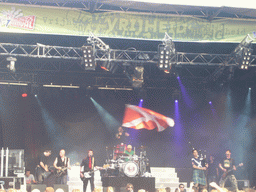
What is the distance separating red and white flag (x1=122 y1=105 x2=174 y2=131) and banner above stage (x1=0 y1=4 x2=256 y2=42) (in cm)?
652

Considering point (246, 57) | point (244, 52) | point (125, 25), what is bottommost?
point (246, 57)

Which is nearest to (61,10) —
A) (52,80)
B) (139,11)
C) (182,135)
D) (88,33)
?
(88,33)

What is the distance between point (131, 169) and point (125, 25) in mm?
4569

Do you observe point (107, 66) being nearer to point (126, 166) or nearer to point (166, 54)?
point (166, 54)

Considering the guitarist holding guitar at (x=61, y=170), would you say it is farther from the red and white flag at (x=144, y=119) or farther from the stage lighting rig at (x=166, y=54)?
the red and white flag at (x=144, y=119)

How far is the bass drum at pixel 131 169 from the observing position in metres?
11.9

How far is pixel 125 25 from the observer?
11.5 metres

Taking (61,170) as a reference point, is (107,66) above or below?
above

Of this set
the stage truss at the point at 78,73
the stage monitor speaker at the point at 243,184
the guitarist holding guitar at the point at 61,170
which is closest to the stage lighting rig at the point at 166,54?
the stage truss at the point at 78,73

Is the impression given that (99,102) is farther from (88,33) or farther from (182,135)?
(88,33)

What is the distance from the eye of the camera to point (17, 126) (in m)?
16.9

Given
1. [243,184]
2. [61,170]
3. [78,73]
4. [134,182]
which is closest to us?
[134,182]

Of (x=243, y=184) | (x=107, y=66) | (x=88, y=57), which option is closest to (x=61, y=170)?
(x=88, y=57)

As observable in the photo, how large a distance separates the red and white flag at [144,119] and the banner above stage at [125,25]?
6.52m
